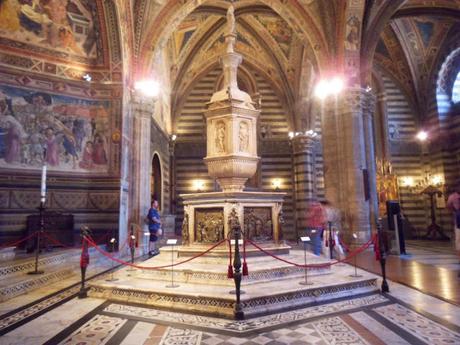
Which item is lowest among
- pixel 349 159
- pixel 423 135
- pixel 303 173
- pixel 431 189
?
pixel 431 189

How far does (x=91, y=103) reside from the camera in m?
12.0

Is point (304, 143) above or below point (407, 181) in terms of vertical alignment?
above

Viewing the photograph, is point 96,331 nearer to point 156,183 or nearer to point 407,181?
point 156,183

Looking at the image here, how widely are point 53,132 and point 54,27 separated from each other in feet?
11.3

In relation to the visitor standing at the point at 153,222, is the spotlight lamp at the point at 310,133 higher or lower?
higher

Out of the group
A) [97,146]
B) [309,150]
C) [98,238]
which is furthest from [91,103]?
A: [309,150]

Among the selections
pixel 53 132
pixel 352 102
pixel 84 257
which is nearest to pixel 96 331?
pixel 84 257

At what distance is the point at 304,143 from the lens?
20.9 m

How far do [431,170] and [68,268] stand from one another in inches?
756

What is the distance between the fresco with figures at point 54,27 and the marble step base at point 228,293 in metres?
8.63

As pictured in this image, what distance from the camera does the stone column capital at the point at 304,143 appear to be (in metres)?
20.9

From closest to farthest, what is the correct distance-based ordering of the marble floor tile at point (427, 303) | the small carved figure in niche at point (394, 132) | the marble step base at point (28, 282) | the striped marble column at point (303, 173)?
the marble floor tile at point (427, 303) < the marble step base at point (28, 282) < the striped marble column at point (303, 173) < the small carved figure in niche at point (394, 132)

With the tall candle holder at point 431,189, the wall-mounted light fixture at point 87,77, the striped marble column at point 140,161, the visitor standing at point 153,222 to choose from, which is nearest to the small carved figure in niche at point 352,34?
the striped marble column at point 140,161

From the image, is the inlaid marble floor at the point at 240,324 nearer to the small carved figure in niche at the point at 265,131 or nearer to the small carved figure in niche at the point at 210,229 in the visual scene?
the small carved figure in niche at the point at 210,229
